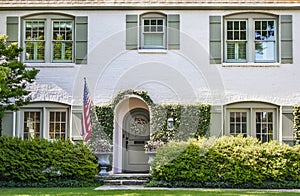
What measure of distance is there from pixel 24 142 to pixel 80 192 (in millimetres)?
3052

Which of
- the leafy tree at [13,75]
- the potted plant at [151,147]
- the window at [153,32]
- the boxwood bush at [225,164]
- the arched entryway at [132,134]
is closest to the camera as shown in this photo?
the boxwood bush at [225,164]

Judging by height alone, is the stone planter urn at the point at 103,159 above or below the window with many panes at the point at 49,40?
below

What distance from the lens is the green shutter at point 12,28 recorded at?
16.3m

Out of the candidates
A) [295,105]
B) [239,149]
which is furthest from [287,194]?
[295,105]

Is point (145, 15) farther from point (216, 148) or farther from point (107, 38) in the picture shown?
point (216, 148)

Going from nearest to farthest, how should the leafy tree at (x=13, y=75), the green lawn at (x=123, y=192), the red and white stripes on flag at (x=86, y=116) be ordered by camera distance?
the green lawn at (x=123, y=192) < the leafy tree at (x=13, y=75) < the red and white stripes on flag at (x=86, y=116)

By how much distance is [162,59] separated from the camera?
1620cm

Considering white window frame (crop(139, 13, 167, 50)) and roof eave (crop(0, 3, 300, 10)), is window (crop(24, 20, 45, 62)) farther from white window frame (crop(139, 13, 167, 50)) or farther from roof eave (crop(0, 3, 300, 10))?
white window frame (crop(139, 13, 167, 50))

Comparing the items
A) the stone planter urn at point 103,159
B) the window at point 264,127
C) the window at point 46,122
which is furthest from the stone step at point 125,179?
the window at point 264,127

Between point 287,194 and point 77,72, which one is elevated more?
point 77,72

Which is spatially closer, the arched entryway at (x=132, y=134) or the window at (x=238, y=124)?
the window at (x=238, y=124)

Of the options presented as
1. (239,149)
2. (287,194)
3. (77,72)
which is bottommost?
(287,194)

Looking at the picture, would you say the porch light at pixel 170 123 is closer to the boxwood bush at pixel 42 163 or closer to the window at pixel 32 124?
the boxwood bush at pixel 42 163

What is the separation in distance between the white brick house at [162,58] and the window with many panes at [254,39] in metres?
0.03
